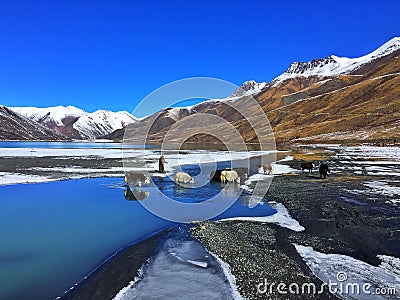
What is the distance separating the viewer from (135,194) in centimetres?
2106

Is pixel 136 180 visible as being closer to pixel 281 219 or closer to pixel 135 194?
pixel 135 194

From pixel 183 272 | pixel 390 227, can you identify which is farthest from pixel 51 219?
pixel 390 227

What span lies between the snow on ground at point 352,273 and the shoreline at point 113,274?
529 cm

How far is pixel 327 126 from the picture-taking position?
482 feet

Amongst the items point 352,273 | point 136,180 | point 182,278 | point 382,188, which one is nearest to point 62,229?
point 182,278

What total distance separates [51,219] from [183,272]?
845cm

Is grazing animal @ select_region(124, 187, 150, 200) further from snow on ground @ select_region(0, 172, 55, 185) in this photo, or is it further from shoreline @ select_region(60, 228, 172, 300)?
snow on ground @ select_region(0, 172, 55, 185)

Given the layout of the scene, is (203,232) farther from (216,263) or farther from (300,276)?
(300,276)

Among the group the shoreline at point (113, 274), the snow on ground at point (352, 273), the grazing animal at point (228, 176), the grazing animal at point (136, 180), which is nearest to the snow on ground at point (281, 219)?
the snow on ground at point (352, 273)

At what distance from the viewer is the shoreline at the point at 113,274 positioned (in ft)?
25.8

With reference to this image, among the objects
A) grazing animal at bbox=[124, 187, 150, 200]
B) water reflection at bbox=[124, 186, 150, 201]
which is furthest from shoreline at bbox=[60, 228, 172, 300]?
grazing animal at bbox=[124, 187, 150, 200]

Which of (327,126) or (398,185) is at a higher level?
(327,126)

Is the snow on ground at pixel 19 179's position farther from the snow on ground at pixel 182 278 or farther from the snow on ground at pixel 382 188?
the snow on ground at pixel 382 188

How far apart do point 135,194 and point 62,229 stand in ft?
26.6
